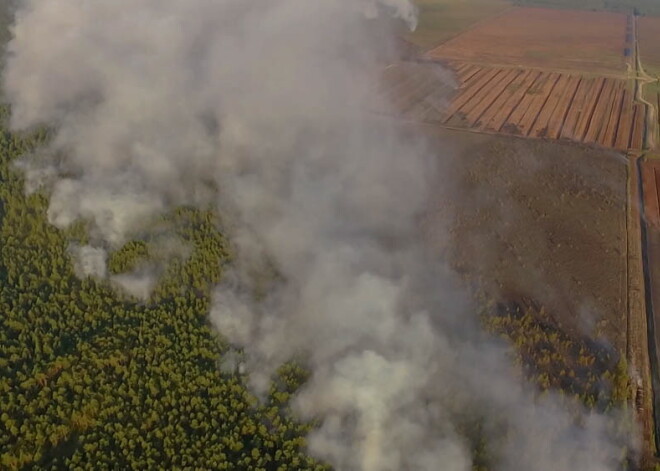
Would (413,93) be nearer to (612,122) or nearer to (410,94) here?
(410,94)

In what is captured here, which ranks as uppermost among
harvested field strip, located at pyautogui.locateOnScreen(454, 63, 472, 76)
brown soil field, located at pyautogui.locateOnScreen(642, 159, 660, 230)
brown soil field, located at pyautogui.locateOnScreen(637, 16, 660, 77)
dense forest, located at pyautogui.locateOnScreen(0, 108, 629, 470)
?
brown soil field, located at pyautogui.locateOnScreen(637, 16, 660, 77)

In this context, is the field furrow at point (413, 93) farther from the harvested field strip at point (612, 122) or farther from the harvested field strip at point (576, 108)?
the harvested field strip at point (612, 122)

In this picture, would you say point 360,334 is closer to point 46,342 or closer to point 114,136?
point 46,342

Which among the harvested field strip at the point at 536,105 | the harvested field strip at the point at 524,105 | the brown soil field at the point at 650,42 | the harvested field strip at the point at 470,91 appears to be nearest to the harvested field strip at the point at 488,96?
the harvested field strip at the point at 470,91

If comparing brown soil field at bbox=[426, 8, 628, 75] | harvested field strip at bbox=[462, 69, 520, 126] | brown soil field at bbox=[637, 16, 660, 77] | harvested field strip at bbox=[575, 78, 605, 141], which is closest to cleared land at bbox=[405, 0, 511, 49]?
brown soil field at bbox=[426, 8, 628, 75]

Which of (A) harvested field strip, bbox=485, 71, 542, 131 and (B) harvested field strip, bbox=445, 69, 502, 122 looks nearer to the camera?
(A) harvested field strip, bbox=485, 71, 542, 131

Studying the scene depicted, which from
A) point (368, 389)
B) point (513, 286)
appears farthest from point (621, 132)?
point (368, 389)

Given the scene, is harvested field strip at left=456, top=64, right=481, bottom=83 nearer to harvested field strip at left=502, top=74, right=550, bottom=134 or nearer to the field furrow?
the field furrow
